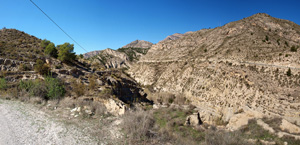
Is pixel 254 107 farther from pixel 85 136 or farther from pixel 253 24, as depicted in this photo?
pixel 253 24

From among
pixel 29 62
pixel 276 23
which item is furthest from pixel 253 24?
pixel 29 62

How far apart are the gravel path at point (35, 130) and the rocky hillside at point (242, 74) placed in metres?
16.2

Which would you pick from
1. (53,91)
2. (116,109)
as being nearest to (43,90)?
(53,91)

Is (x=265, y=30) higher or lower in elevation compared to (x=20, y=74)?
higher

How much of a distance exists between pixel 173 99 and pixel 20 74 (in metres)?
28.6

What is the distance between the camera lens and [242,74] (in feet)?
77.8

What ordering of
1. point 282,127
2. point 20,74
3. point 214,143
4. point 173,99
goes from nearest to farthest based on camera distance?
1. point 214,143
2. point 282,127
3. point 20,74
4. point 173,99

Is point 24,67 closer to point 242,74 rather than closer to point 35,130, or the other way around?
point 35,130

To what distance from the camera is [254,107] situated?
18.6 metres

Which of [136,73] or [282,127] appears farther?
[136,73]

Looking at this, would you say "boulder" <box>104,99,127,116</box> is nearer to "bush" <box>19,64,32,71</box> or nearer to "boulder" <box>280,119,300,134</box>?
"boulder" <box>280,119,300,134</box>

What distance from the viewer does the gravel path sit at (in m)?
5.16

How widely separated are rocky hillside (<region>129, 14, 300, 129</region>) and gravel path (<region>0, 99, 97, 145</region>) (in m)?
16.2

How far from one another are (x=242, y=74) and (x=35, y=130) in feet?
93.1
